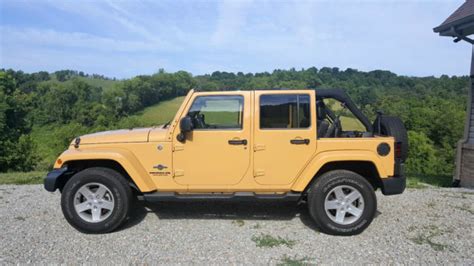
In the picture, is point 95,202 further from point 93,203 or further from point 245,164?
point 245,164

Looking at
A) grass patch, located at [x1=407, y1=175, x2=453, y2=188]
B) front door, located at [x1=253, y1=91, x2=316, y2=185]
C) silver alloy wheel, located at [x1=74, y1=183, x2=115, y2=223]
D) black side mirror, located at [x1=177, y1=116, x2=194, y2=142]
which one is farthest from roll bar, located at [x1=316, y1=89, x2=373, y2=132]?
grass patch, located at [x1=407, y1=175, x2=453, y2=188]

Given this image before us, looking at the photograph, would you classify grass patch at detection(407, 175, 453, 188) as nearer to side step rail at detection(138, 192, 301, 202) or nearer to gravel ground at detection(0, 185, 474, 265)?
gravel ground at detection(0, 185, 474, 265)

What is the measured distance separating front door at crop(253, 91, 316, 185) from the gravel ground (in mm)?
750

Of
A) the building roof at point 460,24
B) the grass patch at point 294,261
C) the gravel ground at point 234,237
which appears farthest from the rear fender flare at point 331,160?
the building roof at point 460,24

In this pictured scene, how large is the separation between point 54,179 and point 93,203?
1.92ft

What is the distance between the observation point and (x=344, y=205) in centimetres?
448

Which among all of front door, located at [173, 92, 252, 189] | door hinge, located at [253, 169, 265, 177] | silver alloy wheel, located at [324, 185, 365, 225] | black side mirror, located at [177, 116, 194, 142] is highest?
black side mirror, located at [177, 116, 194, 142]

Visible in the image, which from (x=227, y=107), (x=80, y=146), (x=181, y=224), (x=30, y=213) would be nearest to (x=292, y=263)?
(x=181, y=224)

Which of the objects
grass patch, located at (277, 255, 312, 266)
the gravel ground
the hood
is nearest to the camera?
grass patch, located at (277, 255, 312, 266)

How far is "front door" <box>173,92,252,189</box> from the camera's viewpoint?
4527 millimetres

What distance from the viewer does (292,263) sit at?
11.8ft

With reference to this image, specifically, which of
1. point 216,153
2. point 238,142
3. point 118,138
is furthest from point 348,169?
point 118,138

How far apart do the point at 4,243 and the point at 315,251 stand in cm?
357

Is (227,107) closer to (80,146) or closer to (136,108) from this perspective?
(80,146)
